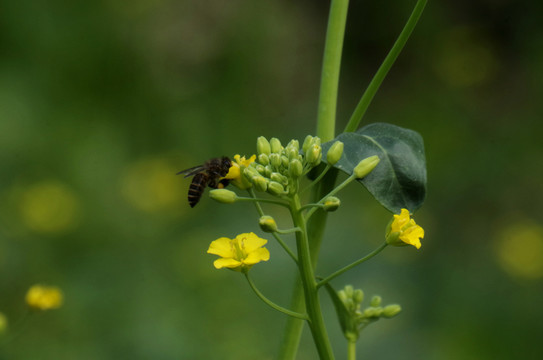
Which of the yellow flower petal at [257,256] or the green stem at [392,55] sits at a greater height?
the green stem at [392,55]

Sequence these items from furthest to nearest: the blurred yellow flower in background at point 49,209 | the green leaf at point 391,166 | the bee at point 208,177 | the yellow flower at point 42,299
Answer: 1. the blurred yellow flower in background at point 49,209
2. the yellow flower at point 42,299
3. the bee at point 208,177
4. the green leaf at point 391,166

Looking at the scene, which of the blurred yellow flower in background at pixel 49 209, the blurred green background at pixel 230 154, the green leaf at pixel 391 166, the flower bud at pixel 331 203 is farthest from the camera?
the blurred yellow flower in background at pixel 49 209

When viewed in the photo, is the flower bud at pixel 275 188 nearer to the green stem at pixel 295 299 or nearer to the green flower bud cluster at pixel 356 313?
the green stem at pixel 295 299

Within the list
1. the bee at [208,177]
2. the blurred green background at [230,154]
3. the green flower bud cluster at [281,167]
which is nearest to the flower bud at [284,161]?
the green flower bud cluster at [281,167]

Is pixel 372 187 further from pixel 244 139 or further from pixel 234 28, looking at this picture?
pixel 234 28

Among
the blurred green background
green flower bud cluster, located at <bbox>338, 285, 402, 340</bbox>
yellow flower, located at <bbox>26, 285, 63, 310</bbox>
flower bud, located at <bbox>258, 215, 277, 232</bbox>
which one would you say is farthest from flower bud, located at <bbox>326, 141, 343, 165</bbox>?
the blurred green background

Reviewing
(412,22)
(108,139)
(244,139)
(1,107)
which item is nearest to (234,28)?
(244,139)

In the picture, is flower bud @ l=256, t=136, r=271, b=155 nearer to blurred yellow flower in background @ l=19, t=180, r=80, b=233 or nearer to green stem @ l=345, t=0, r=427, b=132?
green stem @ l=345, t=0, r=427, b=132

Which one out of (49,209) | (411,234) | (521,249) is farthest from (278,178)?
(521,249)
